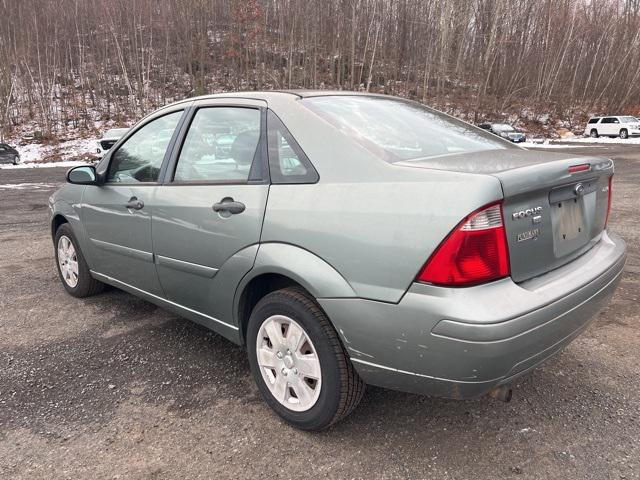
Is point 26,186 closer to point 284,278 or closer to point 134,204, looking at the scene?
point 134,204

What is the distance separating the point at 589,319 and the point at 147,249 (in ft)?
8.15

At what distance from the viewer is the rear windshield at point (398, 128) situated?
7.55ft

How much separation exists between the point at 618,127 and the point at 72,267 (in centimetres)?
3780

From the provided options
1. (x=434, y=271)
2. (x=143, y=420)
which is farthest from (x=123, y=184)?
(x=434, y=271)

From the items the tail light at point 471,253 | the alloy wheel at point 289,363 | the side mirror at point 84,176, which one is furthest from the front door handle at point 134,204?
the tail light at point 471,253

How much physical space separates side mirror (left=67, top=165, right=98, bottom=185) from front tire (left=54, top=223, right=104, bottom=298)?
657 mm

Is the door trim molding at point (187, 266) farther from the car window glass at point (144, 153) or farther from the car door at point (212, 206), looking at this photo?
the car window glass at point (144, 153)

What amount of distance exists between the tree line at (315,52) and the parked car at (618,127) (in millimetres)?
6393

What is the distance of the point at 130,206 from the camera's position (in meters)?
3.16

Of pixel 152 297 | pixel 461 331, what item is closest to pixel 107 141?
pixel 152 297

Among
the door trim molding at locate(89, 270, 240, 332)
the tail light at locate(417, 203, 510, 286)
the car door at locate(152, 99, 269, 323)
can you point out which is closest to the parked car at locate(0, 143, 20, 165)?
the door trim molding at locate(89, 270, 240, 332)

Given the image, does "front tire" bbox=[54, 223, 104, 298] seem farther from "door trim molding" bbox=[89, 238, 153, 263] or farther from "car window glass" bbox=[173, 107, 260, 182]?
"car window glass" bbox=[173, 107, 260, 182]

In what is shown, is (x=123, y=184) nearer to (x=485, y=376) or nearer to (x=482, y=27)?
(x=485, y=376)

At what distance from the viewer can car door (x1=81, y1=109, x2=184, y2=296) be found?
309 cm
